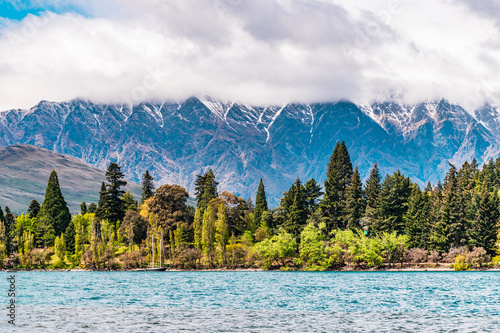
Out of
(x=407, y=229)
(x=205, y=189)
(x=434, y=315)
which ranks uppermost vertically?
(x=205, y=189)

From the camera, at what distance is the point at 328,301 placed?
220 feet

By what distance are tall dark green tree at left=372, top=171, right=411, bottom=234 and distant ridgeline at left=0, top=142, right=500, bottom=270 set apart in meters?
0.27

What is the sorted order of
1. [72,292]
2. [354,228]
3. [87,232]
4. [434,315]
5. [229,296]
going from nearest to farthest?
1. [434,315]
2. [229,296]
3. [72,292]
4. [354,228]
5. [87,232]

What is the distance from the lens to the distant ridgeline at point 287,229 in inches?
5433

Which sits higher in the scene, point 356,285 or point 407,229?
point 407,229

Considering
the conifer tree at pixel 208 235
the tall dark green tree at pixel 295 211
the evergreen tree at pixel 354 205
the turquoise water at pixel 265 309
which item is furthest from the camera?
the conifer tree at pixel 208 235

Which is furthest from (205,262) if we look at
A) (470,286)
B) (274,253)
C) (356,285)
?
(470,286)

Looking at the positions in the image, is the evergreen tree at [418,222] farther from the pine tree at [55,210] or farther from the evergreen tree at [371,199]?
the pine tree at [55,210]

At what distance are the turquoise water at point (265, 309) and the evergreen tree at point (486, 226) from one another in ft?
159

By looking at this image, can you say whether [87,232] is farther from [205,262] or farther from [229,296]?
[229,296]

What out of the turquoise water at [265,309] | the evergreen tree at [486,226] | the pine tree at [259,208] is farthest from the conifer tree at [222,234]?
the turquoise water at [265,309]

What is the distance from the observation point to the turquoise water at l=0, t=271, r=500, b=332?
157ft

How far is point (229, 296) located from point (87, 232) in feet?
341

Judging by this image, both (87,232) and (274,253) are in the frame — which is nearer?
(274,253)
